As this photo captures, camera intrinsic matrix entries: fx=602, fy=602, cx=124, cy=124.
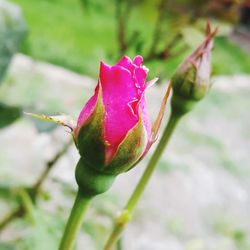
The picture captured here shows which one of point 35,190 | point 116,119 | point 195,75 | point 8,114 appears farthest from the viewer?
point 35,190

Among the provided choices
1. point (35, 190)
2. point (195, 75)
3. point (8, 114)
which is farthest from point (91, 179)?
point (35, 190)

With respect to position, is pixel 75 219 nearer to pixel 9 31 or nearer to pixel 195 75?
pixel 195 75

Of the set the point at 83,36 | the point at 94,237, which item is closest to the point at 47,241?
the point at 94,237

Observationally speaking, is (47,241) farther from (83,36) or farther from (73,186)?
(83,36)

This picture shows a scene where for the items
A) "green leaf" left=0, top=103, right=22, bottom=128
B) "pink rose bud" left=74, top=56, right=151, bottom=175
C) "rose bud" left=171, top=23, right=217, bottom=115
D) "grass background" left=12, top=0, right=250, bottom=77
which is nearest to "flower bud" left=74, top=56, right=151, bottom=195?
"pink rose bud" left=74, top=56, right=151, bottom=175

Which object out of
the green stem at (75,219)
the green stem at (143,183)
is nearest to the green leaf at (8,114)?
the green stem at (143,183)

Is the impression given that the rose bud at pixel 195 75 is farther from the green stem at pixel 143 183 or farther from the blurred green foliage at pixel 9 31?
the blurred green foliage at pixel 9 31
